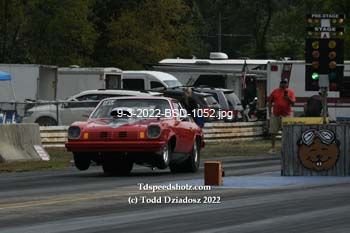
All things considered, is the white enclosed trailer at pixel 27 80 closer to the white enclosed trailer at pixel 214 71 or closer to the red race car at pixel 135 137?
the white enclosed trailer at pixel 214 71

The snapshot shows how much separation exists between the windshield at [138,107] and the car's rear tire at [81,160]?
0.92m

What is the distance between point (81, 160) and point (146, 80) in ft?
74.8

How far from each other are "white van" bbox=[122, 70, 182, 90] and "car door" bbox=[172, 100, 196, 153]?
20.9 meters

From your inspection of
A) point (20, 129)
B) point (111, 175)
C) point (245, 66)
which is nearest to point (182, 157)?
point (111, 175)

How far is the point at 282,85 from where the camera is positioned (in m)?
29.3

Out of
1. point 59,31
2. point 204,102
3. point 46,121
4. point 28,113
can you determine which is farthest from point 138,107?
point 59,31

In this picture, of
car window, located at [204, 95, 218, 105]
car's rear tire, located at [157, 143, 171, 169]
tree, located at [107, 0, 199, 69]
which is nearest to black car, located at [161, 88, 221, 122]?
car window, located at [204, 95, 218, 105]

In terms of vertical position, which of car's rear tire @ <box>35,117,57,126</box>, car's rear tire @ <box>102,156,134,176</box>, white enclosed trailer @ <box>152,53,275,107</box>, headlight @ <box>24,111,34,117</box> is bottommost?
car's rear tire @ <box>102,156,134,176</box>

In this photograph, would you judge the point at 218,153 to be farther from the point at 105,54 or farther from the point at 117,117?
the point at 105,54

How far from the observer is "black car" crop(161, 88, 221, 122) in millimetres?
36344

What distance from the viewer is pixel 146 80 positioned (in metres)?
42.9

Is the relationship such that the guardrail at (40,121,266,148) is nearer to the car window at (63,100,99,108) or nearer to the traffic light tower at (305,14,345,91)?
the car window at (63,100,99,108)

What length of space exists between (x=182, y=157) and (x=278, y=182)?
3.25 meters

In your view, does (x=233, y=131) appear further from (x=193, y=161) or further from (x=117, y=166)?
(x=117, y=166)
